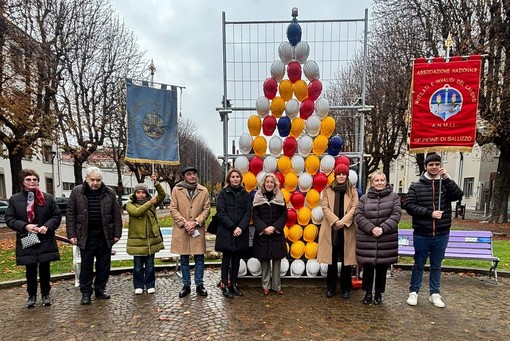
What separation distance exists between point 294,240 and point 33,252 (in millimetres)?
3650

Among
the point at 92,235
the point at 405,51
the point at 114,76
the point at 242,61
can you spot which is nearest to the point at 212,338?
the point at 92,235

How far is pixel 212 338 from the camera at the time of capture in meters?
3.65

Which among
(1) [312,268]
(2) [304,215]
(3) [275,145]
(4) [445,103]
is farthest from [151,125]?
(4) [445,103]

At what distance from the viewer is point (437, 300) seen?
4.59 metres

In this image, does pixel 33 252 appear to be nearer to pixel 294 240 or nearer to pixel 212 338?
pixel 212 338

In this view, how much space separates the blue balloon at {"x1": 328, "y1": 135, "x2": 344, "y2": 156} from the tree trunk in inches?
512

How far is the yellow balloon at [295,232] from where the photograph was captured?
5.28 meters

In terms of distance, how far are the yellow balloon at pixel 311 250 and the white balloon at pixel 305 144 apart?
4.77ft

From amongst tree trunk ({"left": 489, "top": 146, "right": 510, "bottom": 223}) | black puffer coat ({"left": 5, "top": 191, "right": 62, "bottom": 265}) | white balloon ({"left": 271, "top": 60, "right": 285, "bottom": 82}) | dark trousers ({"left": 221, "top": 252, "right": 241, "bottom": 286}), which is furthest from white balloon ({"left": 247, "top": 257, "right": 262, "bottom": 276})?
tree trunk ({"left": 489, "top": 146, "right": 510, "bottom": 223})

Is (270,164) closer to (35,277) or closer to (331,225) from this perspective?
(331,225)

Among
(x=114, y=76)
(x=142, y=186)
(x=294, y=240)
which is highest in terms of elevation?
(x=114, y=76)

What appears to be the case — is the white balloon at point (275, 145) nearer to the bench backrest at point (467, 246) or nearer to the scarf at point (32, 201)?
the bench backrest at point (467, 246)

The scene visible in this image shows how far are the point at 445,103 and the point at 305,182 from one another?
2.31 metres

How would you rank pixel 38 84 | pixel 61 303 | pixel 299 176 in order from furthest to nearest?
1. pixel 38 84
2. pixel 299 176
3. pixel 61 303
